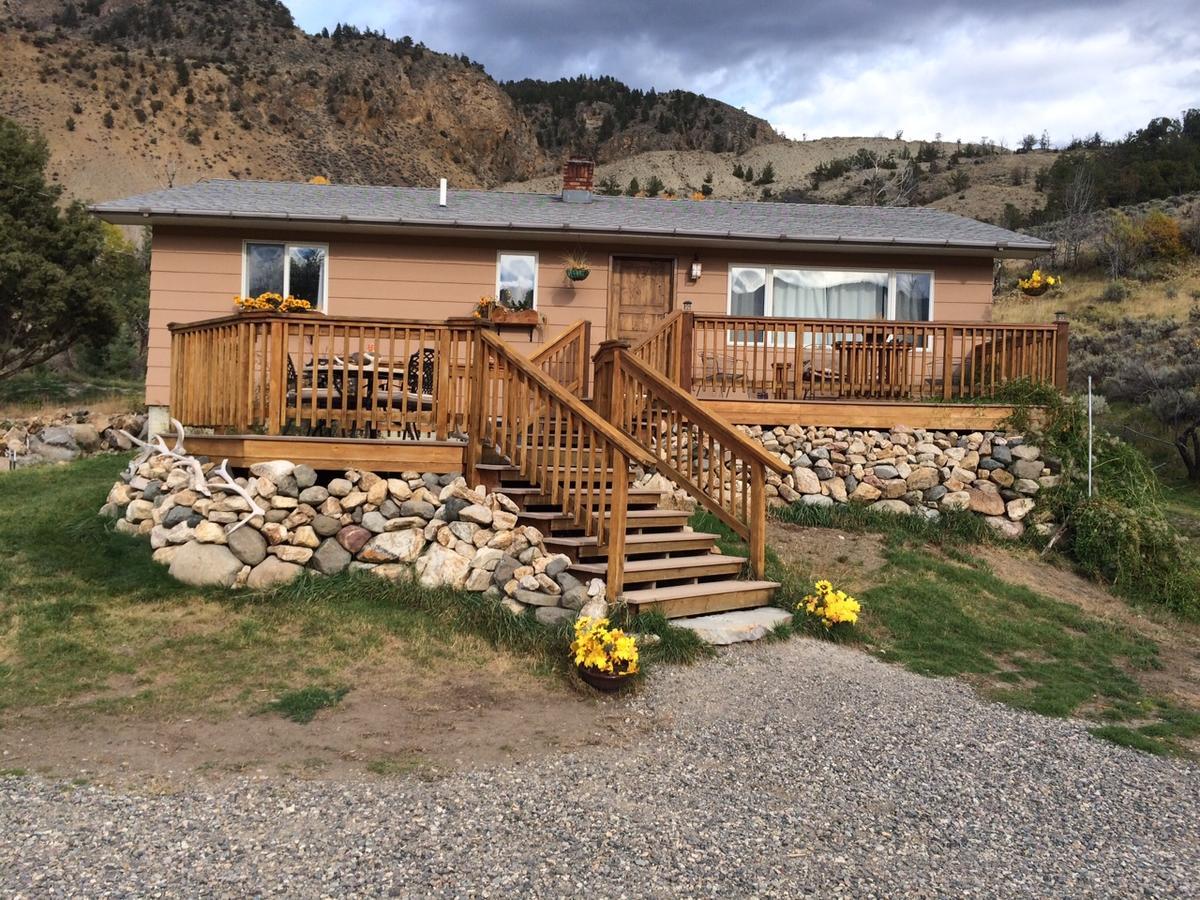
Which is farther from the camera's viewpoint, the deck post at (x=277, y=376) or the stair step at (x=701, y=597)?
the deck post at (x=277, y=376)

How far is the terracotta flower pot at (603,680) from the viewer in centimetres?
491

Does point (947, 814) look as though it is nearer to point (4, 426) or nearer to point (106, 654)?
point (106, 654)

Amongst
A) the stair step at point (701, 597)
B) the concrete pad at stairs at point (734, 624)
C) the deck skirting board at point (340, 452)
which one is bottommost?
the concrete pad at stairs at point (734, 624)

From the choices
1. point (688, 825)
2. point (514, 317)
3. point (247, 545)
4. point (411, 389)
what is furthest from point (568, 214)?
point (688, 825)

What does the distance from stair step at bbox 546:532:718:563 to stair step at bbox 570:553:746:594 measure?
9 cm

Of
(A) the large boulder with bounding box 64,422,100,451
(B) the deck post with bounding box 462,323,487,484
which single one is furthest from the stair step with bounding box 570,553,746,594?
(A) the large boulder with bounding box 64,422,100,451

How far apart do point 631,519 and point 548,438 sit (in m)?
1.08

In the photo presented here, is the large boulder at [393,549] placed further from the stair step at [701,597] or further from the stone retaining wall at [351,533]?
the stair step at [701,597]

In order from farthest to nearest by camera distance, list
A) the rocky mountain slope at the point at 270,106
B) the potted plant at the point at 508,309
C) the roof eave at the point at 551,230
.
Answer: the rocky mountain slope at the point at 270,106 < the potted plant at the point at 508,309 < the roof eave at the point at 551,230

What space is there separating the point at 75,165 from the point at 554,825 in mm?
55233

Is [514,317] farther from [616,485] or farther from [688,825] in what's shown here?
[688,825]

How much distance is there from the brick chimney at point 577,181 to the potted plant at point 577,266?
221cm

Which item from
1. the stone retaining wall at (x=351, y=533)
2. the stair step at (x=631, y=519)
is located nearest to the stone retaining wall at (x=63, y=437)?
the stone retaining wall at (x=351, y=533)

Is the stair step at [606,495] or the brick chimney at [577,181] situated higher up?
the brick chimney at [577,181]
